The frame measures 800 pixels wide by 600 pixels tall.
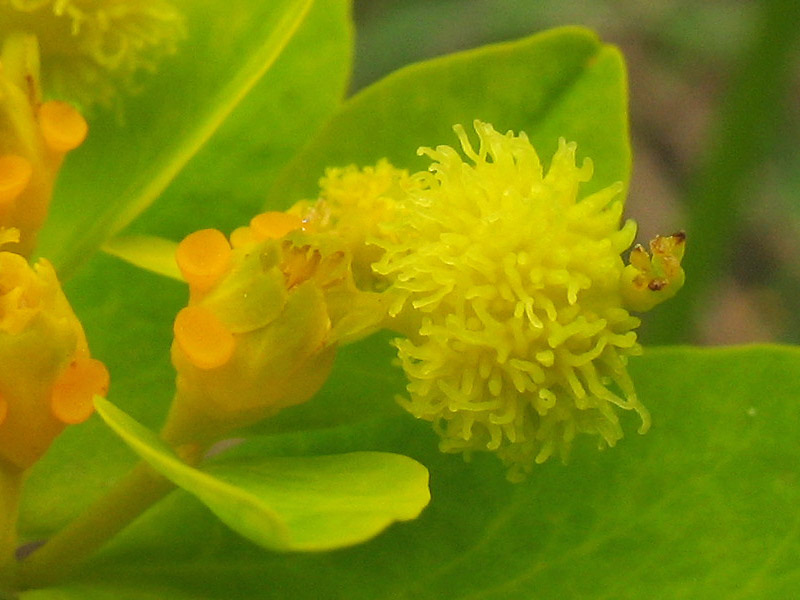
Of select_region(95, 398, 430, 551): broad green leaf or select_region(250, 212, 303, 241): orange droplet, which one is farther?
select_region(250, 212, 303, 241): orange droplet

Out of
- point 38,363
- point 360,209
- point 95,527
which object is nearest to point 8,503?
point 95,527

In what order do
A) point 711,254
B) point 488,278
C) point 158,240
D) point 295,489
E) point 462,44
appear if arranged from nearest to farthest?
point 295,489 → point 488,278 → point 158,240 → point 711,254 → point 462,44

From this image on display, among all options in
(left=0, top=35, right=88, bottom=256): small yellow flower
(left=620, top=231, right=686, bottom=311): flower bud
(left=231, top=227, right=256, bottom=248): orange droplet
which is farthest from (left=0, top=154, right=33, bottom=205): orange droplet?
(left=620, top=231, right=686, bottom=311): flower bud

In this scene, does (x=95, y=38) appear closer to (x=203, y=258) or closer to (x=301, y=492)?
(x=203, y=258)

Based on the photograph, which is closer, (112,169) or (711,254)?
(112,169)

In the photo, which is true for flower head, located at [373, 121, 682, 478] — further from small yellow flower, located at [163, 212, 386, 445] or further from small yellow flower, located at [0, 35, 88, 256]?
small yellow flower, located at [0, 35, 88, 256]

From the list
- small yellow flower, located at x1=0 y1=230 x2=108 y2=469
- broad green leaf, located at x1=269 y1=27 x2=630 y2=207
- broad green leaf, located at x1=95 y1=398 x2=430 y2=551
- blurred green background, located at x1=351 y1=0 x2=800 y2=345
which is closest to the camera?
broad green leaf, located at x1=95 y1=398 x2=430 y2=551

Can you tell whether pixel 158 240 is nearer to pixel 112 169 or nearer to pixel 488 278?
pixel 112 169

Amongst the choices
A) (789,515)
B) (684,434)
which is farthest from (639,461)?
(789,515)
